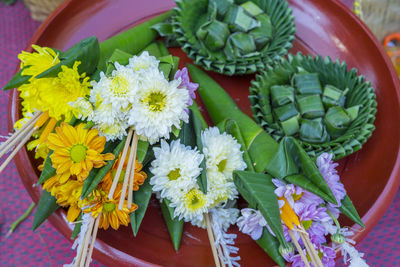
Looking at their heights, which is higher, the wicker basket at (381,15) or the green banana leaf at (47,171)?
the wicker basket at (381,15)

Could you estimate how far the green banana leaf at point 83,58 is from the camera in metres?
0.64

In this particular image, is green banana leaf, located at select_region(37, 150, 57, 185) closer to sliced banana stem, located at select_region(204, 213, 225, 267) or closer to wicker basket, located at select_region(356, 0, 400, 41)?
sliced banana stem, located at select_region(204, 213, 225, 267)

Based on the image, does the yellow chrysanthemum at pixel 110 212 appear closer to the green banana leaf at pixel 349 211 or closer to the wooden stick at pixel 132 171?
the wooden stick at pixel 132 171

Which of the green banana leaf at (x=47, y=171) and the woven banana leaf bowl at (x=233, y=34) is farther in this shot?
the woven banana leaf bowl at (x=233, y=34)

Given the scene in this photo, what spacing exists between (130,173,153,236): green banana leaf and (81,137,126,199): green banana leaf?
0.07 meters

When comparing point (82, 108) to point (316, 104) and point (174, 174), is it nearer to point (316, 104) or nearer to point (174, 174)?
point (174, 174)

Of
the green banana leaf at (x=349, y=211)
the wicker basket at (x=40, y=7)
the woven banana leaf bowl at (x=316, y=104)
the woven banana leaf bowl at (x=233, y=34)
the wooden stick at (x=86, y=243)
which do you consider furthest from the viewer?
the wicker basket at (x=40, y=7)

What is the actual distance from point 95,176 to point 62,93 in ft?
0.47

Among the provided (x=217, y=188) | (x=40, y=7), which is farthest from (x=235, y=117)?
(x=40, y=7)

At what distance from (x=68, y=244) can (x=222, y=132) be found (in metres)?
0.43

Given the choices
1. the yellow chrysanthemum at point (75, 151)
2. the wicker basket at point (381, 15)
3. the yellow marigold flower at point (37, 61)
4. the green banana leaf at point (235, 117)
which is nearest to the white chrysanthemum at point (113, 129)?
the yellow chrysanthemum at point (75, 151)

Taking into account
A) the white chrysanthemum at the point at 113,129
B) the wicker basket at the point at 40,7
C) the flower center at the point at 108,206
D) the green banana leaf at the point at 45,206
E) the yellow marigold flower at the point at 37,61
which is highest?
the yellow marigold flower at the point at 37,61

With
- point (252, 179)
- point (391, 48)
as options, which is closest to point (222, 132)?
point (252, 179)

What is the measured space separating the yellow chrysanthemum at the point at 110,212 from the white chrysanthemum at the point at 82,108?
0.13m
